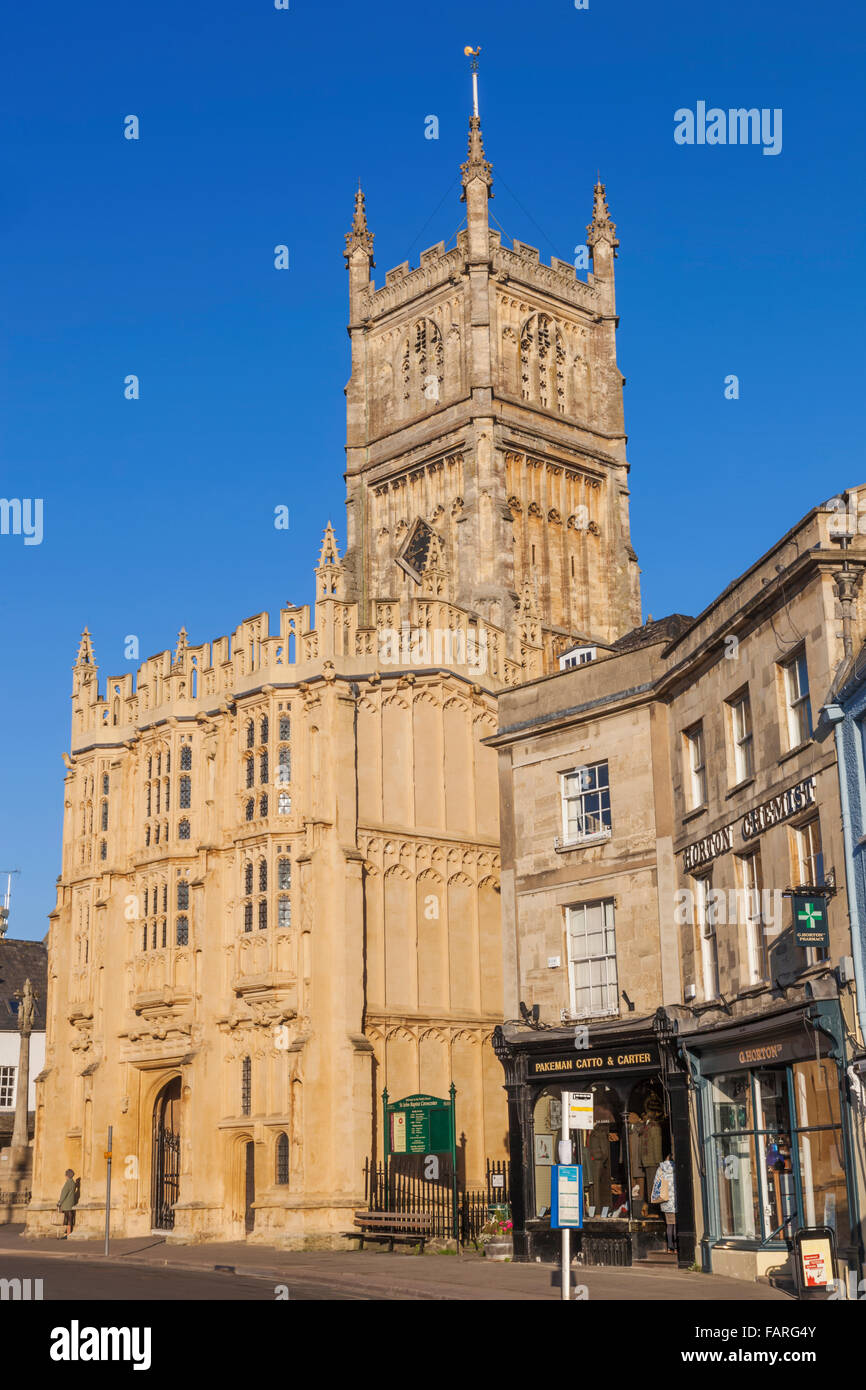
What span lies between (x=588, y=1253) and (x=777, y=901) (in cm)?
819

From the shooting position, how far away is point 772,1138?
957 inches

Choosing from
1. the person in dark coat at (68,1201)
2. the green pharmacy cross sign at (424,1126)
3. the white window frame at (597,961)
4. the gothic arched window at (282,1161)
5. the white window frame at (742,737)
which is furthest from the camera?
the person in dark coat at (68,1201)

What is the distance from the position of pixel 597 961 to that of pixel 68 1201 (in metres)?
19.1

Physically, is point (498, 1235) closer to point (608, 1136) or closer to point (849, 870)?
point (608, 1136)

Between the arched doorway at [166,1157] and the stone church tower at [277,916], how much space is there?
75 mm

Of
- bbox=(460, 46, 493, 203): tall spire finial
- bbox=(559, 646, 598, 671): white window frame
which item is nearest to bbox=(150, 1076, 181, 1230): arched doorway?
bbox=(559, 646, 598, 671): white window frame

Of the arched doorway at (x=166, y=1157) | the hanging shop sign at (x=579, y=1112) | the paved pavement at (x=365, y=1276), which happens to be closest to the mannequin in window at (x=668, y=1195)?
the paved pavement at (x=365, y=1276)

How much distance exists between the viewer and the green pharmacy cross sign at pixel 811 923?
865 inches

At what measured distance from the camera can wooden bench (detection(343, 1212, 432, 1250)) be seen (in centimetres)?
3366

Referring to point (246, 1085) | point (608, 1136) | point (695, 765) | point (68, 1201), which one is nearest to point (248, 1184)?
point (246, 1085)

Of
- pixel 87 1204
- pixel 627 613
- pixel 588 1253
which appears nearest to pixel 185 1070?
pixel 87 1204

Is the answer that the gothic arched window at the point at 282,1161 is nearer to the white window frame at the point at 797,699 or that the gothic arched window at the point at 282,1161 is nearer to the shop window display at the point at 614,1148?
A: the shop window display at the point at 614,1148
